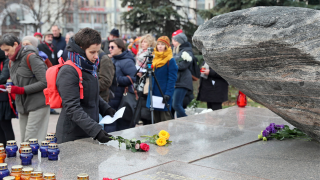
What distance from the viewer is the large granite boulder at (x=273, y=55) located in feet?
9.16

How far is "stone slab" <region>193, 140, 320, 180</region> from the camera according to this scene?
2961mm

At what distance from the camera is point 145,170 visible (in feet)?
9.66

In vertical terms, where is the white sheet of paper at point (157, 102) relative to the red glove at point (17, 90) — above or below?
below

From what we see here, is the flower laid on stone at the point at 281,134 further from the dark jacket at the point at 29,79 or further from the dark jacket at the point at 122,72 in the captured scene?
the dark jacket at the point at 29,79

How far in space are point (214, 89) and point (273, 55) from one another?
4.48 meters

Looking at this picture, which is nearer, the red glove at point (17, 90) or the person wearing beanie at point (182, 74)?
the red glove at point (17, 90)

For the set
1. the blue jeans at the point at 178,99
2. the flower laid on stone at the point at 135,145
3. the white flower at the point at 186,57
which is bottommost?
the blue jeans at the point at 178,99

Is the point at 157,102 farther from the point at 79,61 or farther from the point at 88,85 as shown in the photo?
the point at 79,61

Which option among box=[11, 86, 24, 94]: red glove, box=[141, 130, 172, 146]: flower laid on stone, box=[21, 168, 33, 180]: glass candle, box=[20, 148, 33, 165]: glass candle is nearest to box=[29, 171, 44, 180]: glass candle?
box=[21, 168, 33, 180]: glass candle

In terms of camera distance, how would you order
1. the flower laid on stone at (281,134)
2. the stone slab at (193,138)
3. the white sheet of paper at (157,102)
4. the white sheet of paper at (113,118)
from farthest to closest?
the white sheet of paper at (157,102)
the flower laid on stone at (281,134)
the white sheet of paper at (113,118)
the stone slab at (193,138)

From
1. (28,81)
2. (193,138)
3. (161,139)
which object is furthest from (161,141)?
(28,81)

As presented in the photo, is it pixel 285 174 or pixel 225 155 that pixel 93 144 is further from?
pixel 285 174

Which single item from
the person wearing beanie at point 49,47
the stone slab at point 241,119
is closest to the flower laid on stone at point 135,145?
the stone slab at point 241,119

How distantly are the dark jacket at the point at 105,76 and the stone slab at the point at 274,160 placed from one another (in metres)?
2.31
